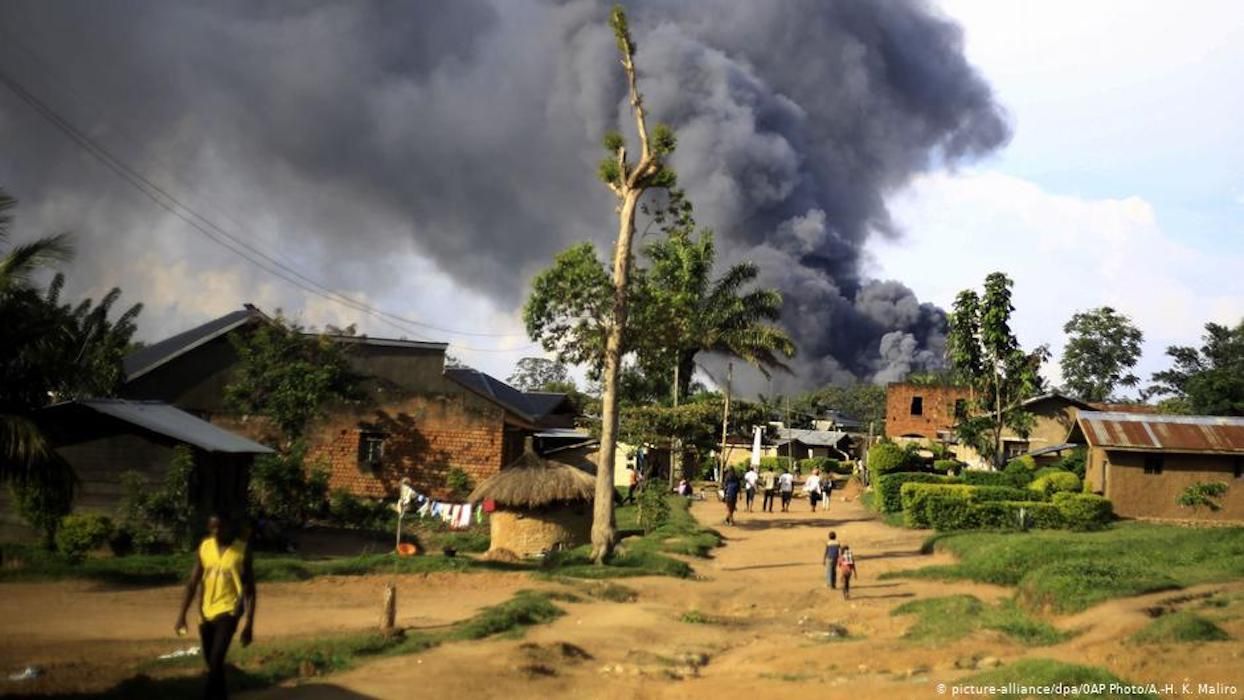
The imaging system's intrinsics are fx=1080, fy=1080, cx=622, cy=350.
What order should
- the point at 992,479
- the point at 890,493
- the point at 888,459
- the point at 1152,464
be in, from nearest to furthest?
the point at 1152,464
the point at 890,493
the point at 992,479
the point at 888,459

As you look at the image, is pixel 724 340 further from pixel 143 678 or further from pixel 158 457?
pixel 143 678

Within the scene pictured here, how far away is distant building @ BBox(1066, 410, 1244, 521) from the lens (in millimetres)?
30891

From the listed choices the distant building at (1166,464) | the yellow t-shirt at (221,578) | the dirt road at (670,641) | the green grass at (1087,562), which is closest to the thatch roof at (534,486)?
the dirt road at (670,641)

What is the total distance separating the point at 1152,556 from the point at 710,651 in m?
11.5

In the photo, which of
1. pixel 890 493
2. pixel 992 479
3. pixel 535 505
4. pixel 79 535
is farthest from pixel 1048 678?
pixel 992 479

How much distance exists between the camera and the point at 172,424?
2345cm

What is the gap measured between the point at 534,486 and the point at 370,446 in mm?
12910

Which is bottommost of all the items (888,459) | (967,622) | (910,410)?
(967,622)

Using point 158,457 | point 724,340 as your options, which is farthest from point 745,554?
point 724,340

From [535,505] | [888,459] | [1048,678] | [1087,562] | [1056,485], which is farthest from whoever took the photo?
[888,459]

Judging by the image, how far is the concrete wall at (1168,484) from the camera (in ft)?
102

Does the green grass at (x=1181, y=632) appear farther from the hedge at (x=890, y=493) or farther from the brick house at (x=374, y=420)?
the brick house at (x=374, y=420)

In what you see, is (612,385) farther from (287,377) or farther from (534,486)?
(287,377)

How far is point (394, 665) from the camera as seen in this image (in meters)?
11.9
